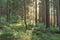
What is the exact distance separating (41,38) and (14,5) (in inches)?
454

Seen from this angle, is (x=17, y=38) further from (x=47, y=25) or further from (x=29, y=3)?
(x=29, y=3)

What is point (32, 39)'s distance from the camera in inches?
474

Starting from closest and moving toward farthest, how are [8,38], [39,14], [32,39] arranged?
[8,38] < [32,39] < [39,14]

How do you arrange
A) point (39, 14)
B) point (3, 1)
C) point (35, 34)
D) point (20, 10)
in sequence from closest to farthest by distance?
point (35, 34) → point (3, 1) → point (20, 10) → point (39, 14)

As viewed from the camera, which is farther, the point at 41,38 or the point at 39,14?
the point at 39,14

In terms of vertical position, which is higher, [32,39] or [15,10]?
[15,10]

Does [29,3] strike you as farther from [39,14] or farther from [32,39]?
[32,39]

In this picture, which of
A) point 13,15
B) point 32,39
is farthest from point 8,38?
point 13,15

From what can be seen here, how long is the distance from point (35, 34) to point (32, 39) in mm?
1812

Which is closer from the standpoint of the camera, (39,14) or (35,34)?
(35,34)

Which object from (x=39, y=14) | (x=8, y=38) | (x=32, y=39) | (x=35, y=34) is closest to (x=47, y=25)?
(x=35, y=34)

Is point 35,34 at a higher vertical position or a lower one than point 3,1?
lower

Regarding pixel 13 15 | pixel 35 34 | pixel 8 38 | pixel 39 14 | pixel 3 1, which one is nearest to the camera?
pixel 8 38

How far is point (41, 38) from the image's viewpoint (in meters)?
12.7
